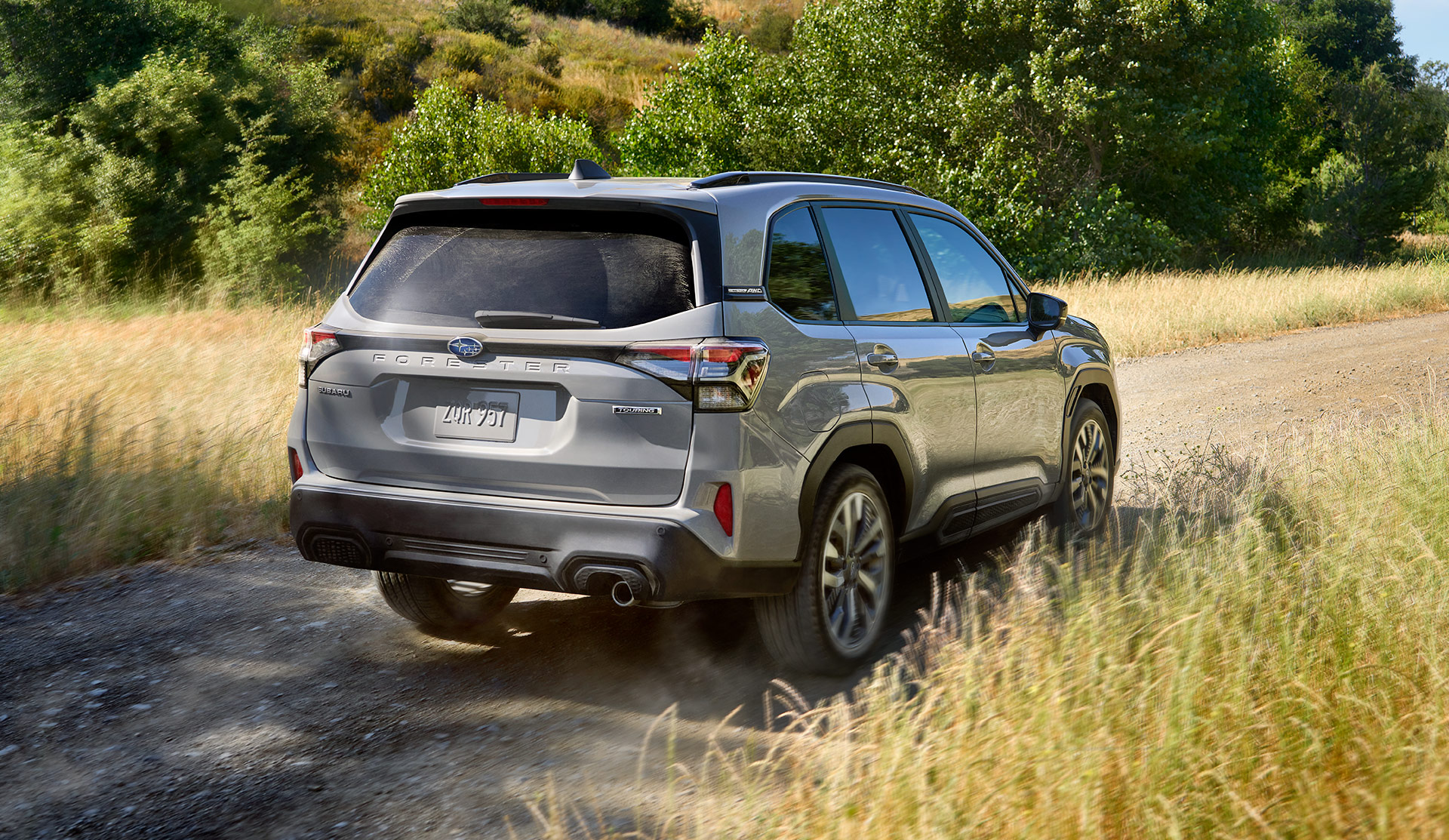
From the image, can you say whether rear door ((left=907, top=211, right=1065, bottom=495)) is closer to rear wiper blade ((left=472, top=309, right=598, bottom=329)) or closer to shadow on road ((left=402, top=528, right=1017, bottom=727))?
shadow on road ((left=402, top=528, right=1017, bottom=727))

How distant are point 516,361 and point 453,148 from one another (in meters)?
23.7

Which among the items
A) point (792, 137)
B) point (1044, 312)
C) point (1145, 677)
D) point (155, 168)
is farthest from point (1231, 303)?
point (155, 168)

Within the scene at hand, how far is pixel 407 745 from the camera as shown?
145 inches

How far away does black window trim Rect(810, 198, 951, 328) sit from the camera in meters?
4.28

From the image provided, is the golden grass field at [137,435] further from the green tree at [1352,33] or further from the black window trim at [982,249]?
the green tree at [1352,33]

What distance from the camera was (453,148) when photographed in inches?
1020

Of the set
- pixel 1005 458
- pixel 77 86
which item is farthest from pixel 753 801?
pixel 77 86

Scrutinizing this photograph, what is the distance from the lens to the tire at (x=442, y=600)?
15.6 feet

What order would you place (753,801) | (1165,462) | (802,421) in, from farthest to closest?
1. (1165,462)
2. (802,421)
3. (753,801)

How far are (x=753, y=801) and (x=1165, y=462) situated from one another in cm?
580

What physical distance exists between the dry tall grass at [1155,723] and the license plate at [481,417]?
1.18 meters

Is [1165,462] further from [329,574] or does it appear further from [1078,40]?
[1078,40]

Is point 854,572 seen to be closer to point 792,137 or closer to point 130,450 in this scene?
point 130,450

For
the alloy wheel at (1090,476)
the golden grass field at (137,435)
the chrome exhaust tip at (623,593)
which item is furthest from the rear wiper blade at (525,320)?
the golden grass field at (137,435)
